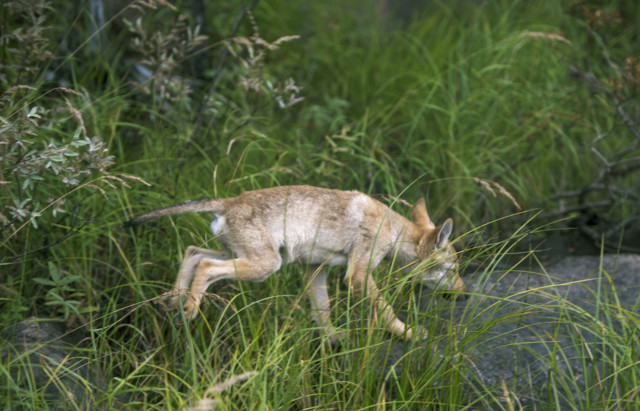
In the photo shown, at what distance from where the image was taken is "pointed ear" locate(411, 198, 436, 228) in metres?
4.47

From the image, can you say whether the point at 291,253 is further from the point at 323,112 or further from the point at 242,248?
the point at 323,112

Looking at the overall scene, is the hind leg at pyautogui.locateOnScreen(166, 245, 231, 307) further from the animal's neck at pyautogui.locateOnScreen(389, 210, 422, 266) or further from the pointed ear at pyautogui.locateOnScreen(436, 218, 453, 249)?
the pointed ear at pyautogui.locateOnScreen(436, 218, 453, 249)

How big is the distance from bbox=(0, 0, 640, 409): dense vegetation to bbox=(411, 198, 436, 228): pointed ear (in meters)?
0.10

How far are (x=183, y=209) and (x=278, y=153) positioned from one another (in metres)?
1.76

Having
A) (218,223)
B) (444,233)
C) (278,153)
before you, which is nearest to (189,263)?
(218,223)

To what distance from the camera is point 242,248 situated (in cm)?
366

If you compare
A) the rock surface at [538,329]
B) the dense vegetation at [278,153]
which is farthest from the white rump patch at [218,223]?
the rock surface at [538,329]

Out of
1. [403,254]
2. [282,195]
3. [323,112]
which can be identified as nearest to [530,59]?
[323,112]

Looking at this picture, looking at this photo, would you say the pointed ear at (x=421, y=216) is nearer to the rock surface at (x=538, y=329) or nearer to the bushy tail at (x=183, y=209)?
the rock surface at (x=538, y=329)

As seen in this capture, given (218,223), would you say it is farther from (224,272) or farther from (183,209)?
(224,272)

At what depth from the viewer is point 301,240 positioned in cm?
383

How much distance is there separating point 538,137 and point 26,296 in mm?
4386

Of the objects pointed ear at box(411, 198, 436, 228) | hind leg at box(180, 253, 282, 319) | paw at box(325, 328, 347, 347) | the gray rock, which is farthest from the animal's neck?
the gray rock

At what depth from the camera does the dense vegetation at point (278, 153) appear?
134 inches
